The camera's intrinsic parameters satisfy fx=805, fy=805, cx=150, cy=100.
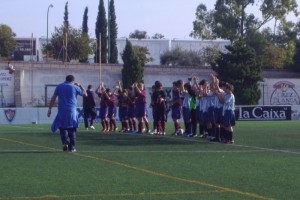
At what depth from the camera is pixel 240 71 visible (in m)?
65.3

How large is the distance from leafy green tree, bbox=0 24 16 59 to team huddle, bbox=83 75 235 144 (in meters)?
78.2

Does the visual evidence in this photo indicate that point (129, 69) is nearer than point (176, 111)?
No

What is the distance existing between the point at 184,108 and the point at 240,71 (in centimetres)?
3967

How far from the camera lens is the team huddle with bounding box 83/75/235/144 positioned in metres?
22.4

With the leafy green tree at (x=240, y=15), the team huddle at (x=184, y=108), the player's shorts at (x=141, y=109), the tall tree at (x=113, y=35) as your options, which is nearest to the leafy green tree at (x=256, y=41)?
the leafy green tree at (x=240, y=15)

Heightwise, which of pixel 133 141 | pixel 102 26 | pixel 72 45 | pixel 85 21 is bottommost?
pixel 133 141

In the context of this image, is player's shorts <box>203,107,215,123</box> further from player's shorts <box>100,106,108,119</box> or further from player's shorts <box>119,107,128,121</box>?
player's shorts <box>100,106,108,119</box>

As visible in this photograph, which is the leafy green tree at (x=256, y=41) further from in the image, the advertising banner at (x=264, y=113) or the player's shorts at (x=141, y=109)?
the player's shorts at (x=141, y=109)

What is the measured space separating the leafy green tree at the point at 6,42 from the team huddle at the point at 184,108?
7820 cm

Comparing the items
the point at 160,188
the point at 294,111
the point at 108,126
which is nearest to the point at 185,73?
the point at 294,111

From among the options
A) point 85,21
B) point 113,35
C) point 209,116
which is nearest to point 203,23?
point 113,35

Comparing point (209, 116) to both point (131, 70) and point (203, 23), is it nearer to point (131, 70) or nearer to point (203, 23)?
point (131, 70)

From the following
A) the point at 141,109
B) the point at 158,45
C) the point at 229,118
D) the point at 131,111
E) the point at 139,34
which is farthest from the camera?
the point at 139,34

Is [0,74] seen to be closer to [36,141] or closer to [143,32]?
[36,141]
